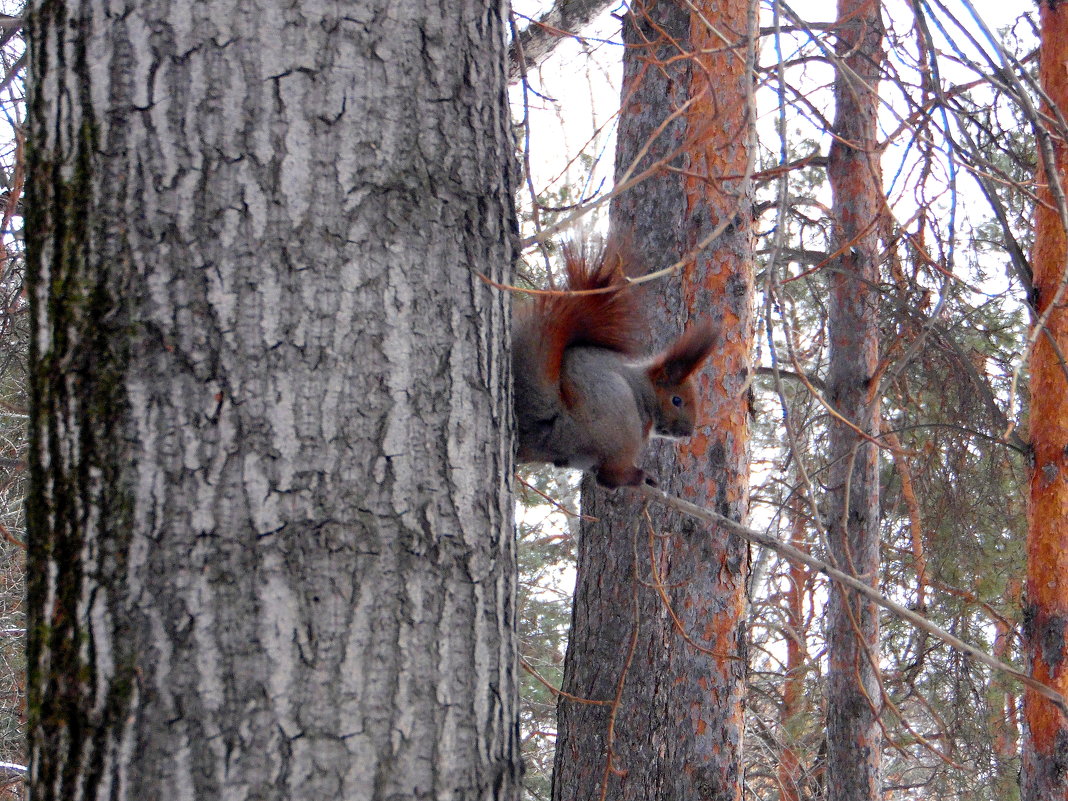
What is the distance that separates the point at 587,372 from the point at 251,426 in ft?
4.27

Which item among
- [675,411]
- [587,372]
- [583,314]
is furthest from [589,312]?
[675,411]

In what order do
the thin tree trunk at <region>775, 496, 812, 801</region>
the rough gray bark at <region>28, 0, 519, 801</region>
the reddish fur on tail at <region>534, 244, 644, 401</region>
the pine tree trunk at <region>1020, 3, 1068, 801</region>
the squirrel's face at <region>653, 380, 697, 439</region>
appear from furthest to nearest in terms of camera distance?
the thin tree trunk at <region>775, 496, 812, 801</region> → the pine tree trunk at <region>1020, 3, 1068, 801</region> → the squirrel's face at <region>653, 380, 697, 439</region> → the reddish fur on tail at <region>534, 244, 644, 401</region> → the rough gray bark at <region>28, 0, 519, 801</region>

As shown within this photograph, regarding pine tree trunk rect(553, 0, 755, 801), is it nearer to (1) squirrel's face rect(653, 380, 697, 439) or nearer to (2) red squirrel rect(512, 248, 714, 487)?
(1) squirrel's face rect(653, 380, 697, 439)

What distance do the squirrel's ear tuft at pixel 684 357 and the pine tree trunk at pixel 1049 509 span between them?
9.33ft

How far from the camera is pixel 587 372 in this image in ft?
7.64

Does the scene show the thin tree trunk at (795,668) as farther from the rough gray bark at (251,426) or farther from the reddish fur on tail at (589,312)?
the rough gray bark at (251,426)

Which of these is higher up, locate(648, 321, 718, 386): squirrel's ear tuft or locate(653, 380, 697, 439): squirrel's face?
locate(648, 321, 718, 386): squirrel's ear tuft

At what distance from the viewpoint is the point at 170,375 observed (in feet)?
3.64

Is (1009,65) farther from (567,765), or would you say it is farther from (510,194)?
(567,765)

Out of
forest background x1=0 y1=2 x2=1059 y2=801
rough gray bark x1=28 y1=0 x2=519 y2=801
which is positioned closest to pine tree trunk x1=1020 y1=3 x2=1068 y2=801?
forest background x1=0 y1=2 x2=1059 y2=801

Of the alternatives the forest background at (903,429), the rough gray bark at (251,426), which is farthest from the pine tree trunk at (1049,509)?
the rough gray bark at (251,426)

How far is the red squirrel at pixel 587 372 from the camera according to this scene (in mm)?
2139

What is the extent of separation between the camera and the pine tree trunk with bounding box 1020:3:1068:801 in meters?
4.56

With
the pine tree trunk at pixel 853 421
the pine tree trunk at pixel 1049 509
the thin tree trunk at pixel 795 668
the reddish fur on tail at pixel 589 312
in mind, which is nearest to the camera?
the reddish fur on tail at pixel 589 312
